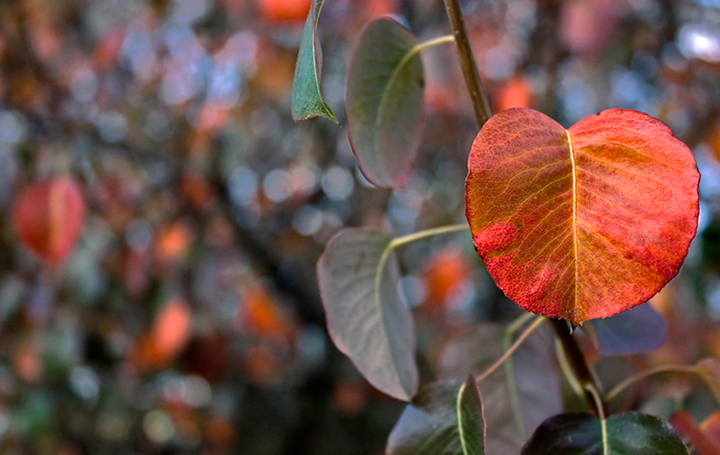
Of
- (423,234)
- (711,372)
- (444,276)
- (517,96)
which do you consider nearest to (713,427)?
(711,372)

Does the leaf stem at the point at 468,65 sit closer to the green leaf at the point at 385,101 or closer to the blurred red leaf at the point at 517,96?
the green leaf at the point at 385,101

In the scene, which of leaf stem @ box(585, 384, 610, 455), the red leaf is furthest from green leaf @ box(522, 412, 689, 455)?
the red leaf

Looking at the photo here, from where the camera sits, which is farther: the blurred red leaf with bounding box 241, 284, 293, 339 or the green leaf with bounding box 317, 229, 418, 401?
the blurred red leaf with bounding box 241, 284, 293, 339

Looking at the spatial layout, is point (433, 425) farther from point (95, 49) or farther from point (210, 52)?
point (210, 52)

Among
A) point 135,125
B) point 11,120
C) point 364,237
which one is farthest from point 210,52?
point 364,237

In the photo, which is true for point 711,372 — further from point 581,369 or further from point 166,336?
point 166,336

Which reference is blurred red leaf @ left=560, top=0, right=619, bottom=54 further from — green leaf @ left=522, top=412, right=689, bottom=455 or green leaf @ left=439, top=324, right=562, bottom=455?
green leaf @ left=522, top=412, right=689, bottom=455
